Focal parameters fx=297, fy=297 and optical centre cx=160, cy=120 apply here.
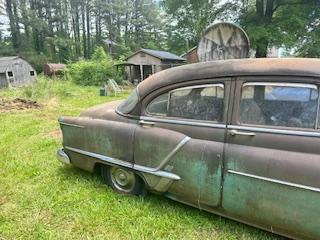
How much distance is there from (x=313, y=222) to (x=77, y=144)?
9.32 feet

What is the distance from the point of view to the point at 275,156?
2502 mm

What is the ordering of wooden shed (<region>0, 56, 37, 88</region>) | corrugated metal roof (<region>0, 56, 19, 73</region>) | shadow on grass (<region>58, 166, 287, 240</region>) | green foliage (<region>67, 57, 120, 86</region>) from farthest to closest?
wooden shed (<region>0, 56, 37, 88</region>) < corrugated metal roof (<region>0, 56, 19, 73</region>) < green foliage (<region>67, 57, 120, 86</region>) < shadow on grass (<region>58, 166, 287, 240</region>)

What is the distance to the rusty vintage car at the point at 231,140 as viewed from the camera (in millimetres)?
2426

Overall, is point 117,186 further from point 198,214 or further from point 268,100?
point 268,100

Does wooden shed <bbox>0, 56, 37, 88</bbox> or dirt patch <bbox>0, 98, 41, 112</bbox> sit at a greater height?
wooden shed <bbox>0, 56, 37, 88</bbox>

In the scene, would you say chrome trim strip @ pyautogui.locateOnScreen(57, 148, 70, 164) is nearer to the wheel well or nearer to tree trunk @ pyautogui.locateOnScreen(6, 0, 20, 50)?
the wheel well

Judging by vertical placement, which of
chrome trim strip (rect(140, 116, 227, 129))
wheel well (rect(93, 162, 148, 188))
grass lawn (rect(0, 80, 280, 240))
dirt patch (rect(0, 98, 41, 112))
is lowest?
grass lawn (rect(0, 80, 280, 240))

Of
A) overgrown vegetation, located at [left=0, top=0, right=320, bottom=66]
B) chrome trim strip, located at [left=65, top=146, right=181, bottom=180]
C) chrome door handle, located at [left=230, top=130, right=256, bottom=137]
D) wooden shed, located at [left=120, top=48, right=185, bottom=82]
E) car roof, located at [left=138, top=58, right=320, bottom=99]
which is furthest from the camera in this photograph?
wooden shed, located at [left=120, top=48, right=185, bottom=82]

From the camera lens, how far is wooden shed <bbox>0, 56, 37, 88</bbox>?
85.5 feet

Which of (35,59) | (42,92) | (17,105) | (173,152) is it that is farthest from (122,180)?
(35,59)

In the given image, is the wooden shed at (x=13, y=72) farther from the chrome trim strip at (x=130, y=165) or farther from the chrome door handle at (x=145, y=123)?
the chrome door handle at (x=145, y=123)

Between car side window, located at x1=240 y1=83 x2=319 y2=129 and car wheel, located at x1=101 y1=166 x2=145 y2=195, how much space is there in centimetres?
153

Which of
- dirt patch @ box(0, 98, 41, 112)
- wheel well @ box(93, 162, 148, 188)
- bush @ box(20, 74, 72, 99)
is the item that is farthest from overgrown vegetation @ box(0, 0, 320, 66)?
wheel well @ box(93, 162, 148, 188)

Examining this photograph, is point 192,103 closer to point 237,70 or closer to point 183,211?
point 237,70
